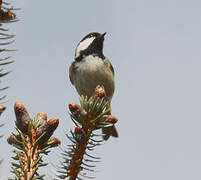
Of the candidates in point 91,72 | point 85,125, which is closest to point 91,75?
point 91,72

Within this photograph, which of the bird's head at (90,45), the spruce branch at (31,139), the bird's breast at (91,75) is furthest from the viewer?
the bird's head at (90,45)

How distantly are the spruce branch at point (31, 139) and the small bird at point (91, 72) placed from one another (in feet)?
13.8

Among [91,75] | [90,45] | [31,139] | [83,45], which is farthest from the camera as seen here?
[83,45]

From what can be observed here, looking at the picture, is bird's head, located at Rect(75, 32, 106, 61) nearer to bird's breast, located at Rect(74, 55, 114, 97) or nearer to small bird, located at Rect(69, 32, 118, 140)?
small bird, located at Rect(69, 32, 118, 140)

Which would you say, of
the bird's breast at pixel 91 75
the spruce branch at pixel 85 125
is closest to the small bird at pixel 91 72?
the bird's breast at pixel 91 75

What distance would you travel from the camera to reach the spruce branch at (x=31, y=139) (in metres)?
1.14

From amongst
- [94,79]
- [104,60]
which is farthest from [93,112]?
[104,60]

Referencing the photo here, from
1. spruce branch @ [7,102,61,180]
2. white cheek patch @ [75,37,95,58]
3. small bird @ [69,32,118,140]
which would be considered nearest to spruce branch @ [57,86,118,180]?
spruce branch @ [7,102,61,180]

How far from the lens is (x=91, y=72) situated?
18.6ft

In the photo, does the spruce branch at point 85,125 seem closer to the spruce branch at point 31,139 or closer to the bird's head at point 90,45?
the spruce branch at point 31,139

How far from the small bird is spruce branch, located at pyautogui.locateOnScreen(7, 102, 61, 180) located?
421cm

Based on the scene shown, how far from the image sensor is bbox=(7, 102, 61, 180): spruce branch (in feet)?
3.73

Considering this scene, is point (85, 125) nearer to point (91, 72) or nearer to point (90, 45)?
point (91, 72)

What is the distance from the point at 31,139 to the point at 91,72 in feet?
14.7
